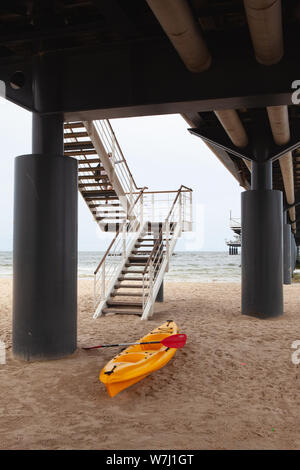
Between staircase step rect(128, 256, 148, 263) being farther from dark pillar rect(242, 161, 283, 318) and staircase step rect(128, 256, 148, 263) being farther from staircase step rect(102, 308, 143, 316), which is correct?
dark pillar rect(242, 161, 283, 318)

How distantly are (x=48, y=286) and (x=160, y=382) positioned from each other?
2.28 m

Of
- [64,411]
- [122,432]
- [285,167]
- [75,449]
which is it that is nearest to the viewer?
[75,449]

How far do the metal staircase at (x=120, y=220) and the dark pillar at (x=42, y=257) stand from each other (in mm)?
3831

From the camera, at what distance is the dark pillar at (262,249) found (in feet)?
35.7

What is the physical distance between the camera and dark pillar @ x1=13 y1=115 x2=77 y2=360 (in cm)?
654

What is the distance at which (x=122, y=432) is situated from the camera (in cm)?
423

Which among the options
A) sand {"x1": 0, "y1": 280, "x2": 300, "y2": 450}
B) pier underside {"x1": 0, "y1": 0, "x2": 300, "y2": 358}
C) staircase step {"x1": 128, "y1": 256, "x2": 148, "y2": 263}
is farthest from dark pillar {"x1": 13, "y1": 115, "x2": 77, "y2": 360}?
staircase step {"x1": 128, "y1": 256, "x2": 148, "y2": 263}

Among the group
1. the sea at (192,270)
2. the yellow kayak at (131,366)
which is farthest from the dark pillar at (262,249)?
the yellow kayak at (131,366)

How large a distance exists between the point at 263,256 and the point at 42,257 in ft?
21.1

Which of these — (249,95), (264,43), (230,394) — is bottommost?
(230,394)

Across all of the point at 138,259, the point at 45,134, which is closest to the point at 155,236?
the point at 138,259

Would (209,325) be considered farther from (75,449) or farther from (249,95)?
(75,449)

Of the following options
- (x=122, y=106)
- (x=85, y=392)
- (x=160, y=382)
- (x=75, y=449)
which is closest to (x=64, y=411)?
(x=85, y=392)
